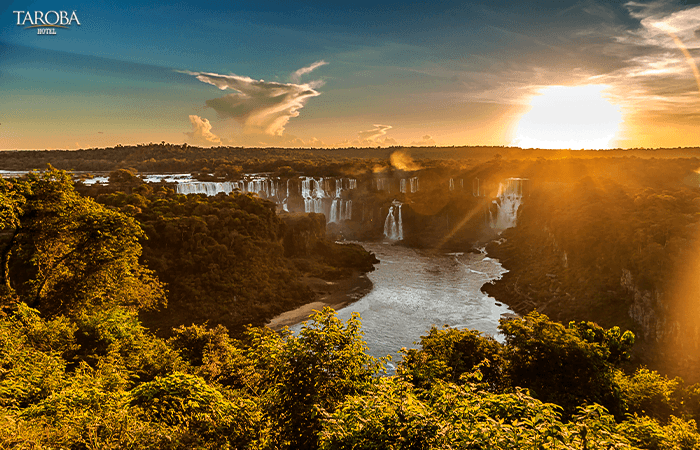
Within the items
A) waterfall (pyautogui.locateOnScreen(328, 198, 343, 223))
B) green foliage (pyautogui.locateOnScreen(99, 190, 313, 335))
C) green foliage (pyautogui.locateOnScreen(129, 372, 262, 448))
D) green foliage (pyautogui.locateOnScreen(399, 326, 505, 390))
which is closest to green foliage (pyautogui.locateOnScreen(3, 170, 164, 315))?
green foliage (pyautogui.locateOnScreen(129, 372, 262, 448))

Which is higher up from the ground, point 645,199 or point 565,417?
point 645,199

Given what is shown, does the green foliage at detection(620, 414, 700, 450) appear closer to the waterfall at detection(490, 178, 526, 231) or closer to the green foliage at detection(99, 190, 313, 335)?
the green foliage at detection(99, 190, 313, 335)

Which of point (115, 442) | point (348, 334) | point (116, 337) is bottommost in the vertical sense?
point (116, 337)

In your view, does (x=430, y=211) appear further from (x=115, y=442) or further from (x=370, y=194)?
(x=115, y=442)

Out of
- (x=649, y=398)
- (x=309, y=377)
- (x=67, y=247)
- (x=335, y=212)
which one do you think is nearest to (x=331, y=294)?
(x=67, y=247)

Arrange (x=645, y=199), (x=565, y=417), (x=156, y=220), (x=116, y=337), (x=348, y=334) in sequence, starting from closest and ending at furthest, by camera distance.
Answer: (x=348, y=334) → (x=565, y=417) → (x=116, y=337) → (x=156, y=220) → (x=645, y=199)

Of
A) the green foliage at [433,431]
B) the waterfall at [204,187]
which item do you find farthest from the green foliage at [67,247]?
the waterfall at [204,187]

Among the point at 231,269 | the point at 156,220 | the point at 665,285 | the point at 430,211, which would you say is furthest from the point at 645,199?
the point at 156,220
